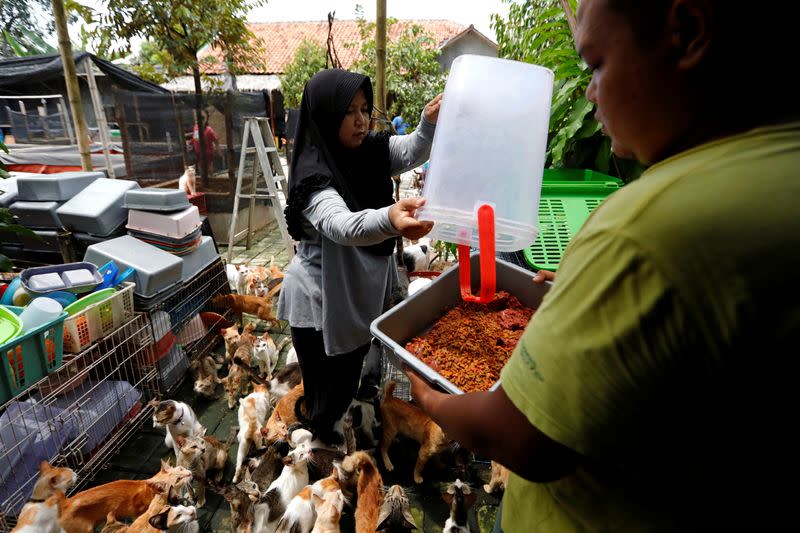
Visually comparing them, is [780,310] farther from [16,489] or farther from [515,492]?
[16,489]

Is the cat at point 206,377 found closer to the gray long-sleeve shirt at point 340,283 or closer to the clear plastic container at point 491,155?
the gray long-sleeve shirt at point 340,283

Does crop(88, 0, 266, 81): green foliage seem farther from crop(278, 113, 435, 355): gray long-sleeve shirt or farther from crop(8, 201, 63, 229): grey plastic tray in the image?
crop(278, 113, 435, 355): gray long-sleeve shirt

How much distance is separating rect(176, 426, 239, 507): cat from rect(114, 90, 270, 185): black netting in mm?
5219

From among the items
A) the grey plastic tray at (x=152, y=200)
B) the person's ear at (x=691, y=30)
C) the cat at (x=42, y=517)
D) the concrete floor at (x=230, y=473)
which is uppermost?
the person's ear at (x=691, y=30)

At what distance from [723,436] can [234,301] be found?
14.2 ft

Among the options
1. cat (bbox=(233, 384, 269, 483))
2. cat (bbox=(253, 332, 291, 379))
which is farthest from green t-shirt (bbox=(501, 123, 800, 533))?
cat (bbox=(253, 332, 291, 379))

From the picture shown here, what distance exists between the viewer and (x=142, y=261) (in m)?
3.23

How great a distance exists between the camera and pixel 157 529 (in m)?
2.16

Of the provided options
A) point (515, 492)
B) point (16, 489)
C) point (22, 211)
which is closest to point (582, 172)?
point (515, 492)

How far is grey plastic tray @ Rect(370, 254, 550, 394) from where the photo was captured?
1632 mm

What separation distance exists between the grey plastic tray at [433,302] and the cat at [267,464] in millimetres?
1476

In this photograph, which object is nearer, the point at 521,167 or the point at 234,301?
the point at 521,167

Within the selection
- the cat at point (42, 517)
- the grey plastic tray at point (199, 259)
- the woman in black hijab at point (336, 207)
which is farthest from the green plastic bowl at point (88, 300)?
the woman in black hijab at point (336, 207)

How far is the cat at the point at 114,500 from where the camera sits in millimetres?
2199
